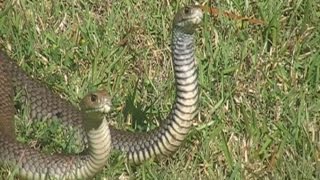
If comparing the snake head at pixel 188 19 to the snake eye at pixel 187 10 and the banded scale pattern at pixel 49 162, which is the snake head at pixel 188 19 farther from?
the banded scale pattern at pixel 49 162

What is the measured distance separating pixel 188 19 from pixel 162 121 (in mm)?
773

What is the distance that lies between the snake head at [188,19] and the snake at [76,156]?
0.57m

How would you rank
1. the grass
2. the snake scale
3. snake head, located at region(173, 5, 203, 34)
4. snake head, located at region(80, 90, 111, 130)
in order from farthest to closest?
1. the grass
2. the snake scale
3. snake head, located at region(173, 5, 203, 34)
4. snake head, located at region(80, 90, 111, 130)

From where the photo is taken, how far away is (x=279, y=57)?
22.8 ft

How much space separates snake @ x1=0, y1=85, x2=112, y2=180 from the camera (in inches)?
207

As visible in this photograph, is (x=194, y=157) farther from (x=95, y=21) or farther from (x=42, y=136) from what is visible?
(x=95, y=21)

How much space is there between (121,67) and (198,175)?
1.17 metres

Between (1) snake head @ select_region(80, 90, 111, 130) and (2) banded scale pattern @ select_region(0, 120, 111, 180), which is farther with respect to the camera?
(2) banded scale pattern @ select_region(0, 120, 111, 180)

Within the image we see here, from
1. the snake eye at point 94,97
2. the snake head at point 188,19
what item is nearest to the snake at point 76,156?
the snake eye at point 94,97

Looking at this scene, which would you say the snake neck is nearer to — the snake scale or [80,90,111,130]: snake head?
the snake scale


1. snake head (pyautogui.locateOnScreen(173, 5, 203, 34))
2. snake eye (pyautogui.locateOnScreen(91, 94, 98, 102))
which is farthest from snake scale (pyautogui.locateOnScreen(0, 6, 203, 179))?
snake eye (pyautogui.locateOnScreen(91, 94, 98, 102))

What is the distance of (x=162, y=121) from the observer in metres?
6.10

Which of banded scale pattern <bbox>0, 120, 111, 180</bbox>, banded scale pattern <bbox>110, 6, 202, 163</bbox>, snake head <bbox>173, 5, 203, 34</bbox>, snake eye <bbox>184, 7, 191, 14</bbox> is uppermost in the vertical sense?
snake eye <bbox>184, 7, 191, 14</bbox>

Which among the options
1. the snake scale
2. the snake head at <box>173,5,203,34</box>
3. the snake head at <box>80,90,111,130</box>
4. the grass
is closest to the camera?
the snake head at <box>80,90,111,130</box>
